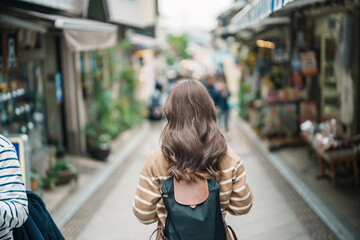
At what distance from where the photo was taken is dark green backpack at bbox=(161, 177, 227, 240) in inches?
101

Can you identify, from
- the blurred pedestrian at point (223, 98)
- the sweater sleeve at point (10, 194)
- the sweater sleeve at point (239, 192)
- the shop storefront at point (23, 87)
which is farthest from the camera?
the blurred pedestrian at point (223, 98)

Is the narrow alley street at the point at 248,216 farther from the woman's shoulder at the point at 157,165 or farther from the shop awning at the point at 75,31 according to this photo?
the woman's shoulder at the point at 157,165

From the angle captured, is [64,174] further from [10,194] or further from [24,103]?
[10,194]

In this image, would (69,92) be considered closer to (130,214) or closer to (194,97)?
(130,214)

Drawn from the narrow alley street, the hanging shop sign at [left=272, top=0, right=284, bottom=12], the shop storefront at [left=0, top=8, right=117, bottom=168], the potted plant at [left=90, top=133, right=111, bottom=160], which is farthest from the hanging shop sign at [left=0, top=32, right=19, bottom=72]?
the potted plant at [left=90, top=133, right=111, bottom=160]

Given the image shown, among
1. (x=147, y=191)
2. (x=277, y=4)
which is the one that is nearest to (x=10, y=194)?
(x=147, y=191)

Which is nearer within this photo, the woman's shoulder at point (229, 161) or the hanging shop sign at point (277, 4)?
the woman's shoulder at point (229, 161)

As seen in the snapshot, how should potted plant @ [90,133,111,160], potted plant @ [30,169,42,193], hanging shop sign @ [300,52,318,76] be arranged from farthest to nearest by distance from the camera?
potted plant @ [90,133,111,160]
hanging shop sign @ [300,52,318,76]
potted plant @ [30,169,42,193]

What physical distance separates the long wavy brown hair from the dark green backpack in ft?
0.35

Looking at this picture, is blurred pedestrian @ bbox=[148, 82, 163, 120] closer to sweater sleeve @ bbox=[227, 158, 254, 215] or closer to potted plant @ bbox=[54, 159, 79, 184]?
potted plant @ bbox=[54, 159, 79, 184]

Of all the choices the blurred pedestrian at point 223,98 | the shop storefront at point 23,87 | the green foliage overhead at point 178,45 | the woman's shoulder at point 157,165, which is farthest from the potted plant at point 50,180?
the green foliage overhead at point 178,45

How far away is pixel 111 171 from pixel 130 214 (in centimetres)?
307

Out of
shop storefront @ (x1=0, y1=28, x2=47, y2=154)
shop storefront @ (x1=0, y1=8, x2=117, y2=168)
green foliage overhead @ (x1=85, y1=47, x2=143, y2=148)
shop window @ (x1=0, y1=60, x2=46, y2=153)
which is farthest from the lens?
green foliage overhead @ (x1=85, y1=47, x2=143, y2=148)

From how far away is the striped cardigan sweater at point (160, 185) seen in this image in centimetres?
274
